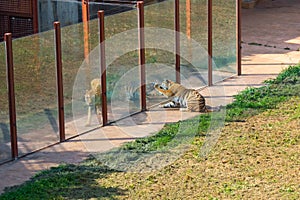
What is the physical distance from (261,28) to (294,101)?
6800mm

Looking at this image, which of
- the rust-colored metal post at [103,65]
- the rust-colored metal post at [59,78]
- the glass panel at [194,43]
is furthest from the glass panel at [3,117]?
the glass panel at [194,43]

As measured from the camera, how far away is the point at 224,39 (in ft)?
53.6

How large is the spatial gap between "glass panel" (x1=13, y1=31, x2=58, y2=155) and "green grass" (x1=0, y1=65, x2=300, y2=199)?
0.98 meters

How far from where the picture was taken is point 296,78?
1644cm

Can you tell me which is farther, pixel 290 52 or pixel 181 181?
pixel 290 52

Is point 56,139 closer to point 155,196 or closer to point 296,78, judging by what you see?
point 155,196

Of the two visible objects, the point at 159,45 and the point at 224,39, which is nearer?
the point at 159,45

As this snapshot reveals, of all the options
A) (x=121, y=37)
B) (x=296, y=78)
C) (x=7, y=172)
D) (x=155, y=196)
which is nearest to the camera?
(x=155, y=196)

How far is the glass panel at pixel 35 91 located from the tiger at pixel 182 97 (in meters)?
2.52

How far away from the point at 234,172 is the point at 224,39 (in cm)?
519

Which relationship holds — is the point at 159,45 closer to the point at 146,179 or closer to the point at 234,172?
the point at 234,172

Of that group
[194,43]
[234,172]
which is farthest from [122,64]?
[234,172]

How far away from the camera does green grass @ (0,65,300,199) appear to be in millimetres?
10812

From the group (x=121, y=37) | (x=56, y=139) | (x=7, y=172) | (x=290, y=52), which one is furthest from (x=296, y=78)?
(x=7, y=172)
